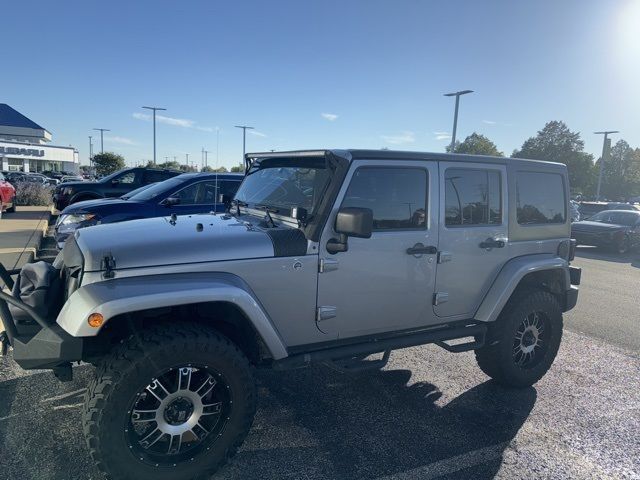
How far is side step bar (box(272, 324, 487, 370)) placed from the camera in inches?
124

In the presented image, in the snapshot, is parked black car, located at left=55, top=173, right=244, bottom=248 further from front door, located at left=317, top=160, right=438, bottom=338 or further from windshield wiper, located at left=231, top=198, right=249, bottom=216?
front door, located at left=317, top=160, right=438, bottom=338

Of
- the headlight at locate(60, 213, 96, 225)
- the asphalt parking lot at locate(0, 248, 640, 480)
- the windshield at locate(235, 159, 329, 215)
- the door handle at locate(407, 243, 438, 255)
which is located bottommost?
the asphalt parking lot at locate(0, 248, 640, 480)

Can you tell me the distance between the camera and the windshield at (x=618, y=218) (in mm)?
15281

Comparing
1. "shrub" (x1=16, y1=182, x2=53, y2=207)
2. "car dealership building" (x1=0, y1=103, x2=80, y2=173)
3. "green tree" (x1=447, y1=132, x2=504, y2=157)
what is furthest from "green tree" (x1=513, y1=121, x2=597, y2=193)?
"car dealership building" (x1=0, y1=103, x2=80, y2=173)

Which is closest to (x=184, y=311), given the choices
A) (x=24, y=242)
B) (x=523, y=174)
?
(x=523, y=174)

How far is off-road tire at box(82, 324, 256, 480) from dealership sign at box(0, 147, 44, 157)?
231 ft

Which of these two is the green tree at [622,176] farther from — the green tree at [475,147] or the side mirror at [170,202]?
the side mirror at [170,202]

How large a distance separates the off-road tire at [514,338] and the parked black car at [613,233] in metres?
12.0

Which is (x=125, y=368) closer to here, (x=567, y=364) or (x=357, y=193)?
(x=357, y=193)

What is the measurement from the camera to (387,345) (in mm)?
3533

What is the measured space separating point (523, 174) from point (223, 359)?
125 inches

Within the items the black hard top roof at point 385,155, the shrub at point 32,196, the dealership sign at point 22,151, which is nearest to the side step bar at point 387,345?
the black hard top roof at point 385,155

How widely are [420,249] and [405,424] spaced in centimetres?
135

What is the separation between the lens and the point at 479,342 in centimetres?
409
